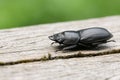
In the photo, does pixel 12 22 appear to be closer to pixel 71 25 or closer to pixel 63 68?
pixel 71 25

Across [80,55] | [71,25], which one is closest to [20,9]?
[71,25]

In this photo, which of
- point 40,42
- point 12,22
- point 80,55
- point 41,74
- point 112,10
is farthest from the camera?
point 112,10

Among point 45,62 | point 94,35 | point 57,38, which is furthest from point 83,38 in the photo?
point 45,62

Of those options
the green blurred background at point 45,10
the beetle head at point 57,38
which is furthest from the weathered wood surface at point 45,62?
the green blurred background at point 45,10

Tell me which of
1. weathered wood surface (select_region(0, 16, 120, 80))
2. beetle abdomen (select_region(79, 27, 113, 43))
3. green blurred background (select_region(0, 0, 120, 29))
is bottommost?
weathered wood surface (select_region(0, 16, 120, 80))

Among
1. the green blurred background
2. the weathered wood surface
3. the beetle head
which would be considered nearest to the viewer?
the weathered wood surface

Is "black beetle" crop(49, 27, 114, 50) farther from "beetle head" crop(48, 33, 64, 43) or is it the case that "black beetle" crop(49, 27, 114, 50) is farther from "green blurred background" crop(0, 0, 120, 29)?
"green blurred background" crop(0, 0, 120, 29)

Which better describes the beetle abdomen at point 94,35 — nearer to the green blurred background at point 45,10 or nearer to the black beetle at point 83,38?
the black beetle at point 83,38

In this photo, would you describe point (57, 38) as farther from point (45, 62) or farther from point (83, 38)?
point (45, 62)

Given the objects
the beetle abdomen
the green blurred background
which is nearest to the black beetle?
the beetle abdomen
